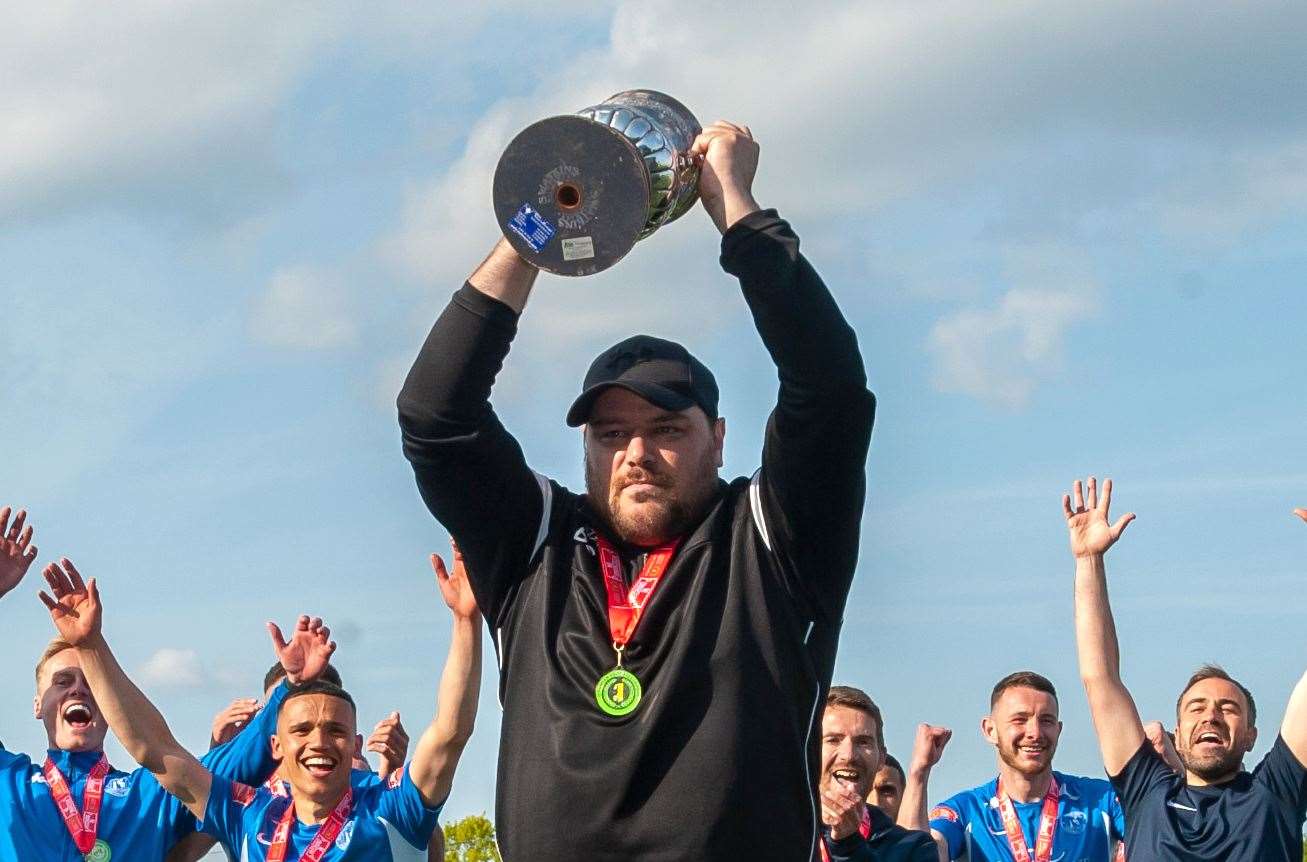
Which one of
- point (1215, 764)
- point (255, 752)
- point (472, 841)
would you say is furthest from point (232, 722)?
point (472, 841)

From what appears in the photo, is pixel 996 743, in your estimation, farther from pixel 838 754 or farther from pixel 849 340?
pixel 849 340

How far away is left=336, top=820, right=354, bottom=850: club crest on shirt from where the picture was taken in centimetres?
787

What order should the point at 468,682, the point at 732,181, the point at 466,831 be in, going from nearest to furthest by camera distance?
the point at 732,181 → the point at 468,682 → the point at 466,831

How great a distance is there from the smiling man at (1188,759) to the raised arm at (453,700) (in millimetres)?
2909

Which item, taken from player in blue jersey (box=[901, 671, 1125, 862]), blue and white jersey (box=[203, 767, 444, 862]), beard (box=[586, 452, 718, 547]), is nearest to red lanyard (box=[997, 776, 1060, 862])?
player in blue jersey (box=[901, 671, 1125, 862])

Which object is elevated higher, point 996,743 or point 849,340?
point 996,743

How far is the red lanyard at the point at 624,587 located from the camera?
14.3 ft

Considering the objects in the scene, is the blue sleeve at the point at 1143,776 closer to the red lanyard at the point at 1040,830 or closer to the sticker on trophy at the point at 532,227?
the red lanyard at the point at 1040,830

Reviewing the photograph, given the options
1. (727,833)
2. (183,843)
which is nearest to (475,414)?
(727,833)

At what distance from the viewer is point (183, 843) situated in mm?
9250

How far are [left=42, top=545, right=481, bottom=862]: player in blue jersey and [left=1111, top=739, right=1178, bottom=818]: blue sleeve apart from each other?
3.25 meters

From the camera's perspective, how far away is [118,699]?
25.9 feet

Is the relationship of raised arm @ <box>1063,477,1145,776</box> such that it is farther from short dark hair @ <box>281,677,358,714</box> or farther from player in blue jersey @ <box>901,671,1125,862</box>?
short dark hair @ <box>281,677,358,714</box>

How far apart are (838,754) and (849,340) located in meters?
3.83
